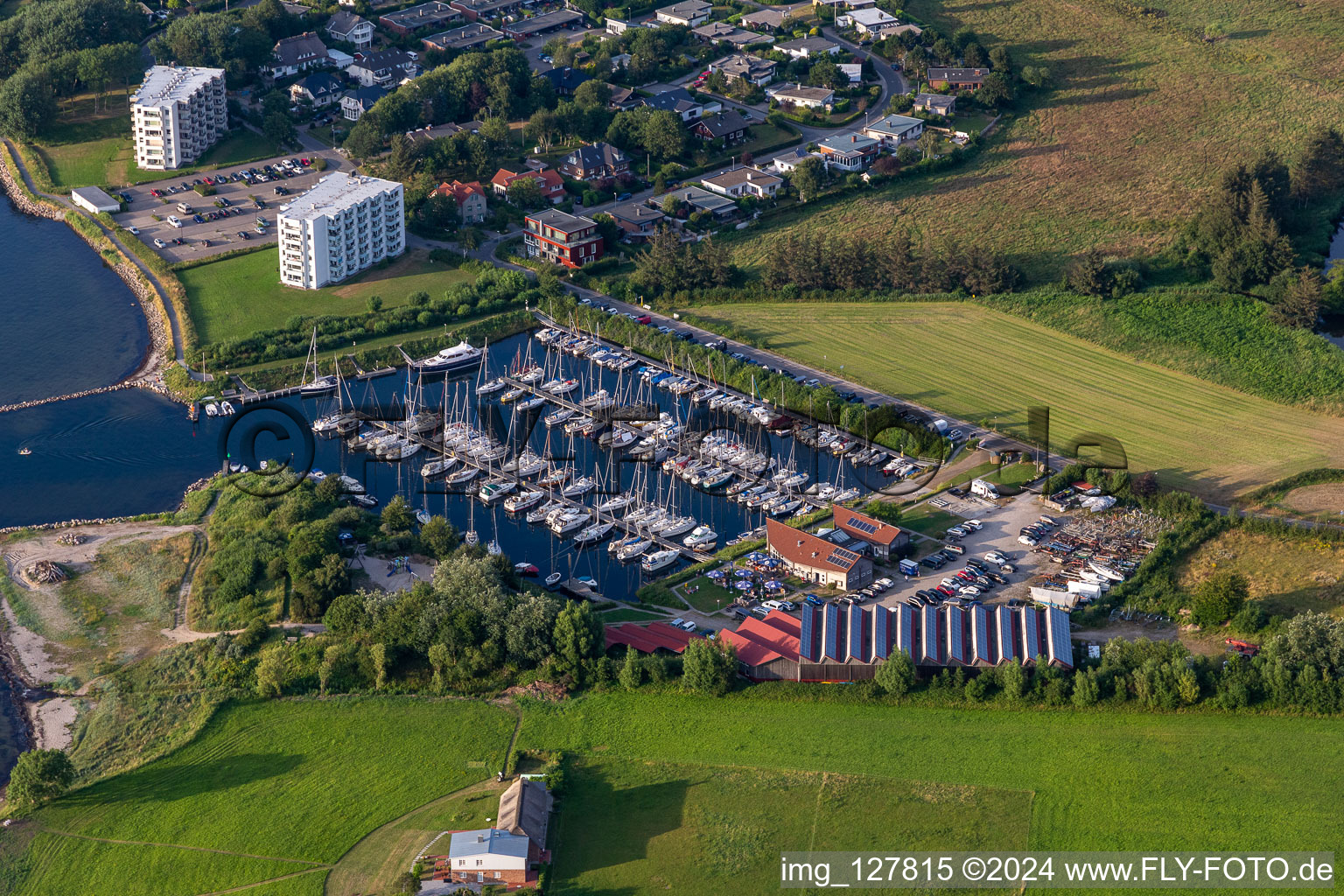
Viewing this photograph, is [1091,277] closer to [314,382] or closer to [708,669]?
[708,669]

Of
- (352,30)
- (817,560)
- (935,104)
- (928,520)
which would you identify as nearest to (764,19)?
(935,104)

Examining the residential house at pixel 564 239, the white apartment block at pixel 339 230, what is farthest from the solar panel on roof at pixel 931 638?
the white apartment block at pixel 339 230

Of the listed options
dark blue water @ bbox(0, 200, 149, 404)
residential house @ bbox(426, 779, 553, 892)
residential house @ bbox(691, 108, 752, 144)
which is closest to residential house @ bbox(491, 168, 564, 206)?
residential house @ bbox(691, 108, 752, 144)

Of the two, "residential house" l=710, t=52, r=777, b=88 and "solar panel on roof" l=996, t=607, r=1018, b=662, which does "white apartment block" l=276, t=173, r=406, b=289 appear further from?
"solar panel on roof" l=996, t=607, r=1018, b=662

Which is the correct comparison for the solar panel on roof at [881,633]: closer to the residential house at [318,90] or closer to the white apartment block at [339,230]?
the white apartment block at [339,230]

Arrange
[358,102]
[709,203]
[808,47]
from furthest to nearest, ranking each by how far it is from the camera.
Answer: [808,47] → [358,102] → [709,203]

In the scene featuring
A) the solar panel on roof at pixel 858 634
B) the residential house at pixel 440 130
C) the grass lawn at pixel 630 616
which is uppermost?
the residential house at pixel 440 130

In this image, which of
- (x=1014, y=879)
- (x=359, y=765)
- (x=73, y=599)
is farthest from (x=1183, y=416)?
(x=73, y=599)
